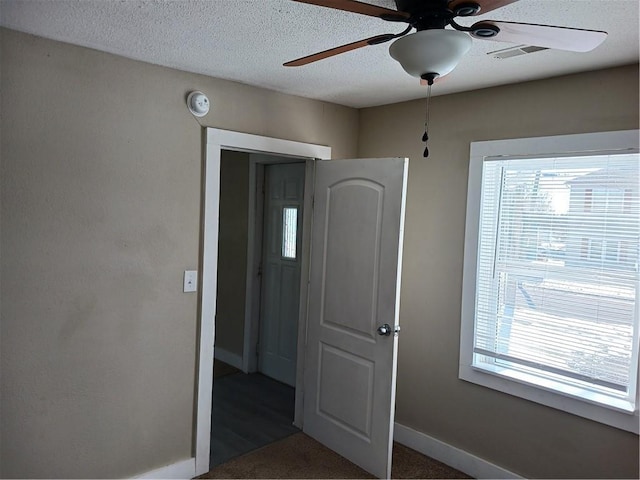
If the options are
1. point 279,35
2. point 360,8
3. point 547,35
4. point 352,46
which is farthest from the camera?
point 279,35

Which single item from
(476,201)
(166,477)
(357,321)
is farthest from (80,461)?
(476,201)

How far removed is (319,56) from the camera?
163 cm

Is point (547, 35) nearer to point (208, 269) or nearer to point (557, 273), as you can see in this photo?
point (557, 273)

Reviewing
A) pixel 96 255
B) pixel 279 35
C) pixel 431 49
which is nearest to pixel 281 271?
pixel 96 255

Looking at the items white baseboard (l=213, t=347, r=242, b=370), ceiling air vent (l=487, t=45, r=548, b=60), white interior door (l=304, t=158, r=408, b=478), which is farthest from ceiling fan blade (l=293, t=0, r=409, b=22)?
white baseboard (l=213, t=347, r=242, b=370)

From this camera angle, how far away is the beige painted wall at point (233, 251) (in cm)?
448

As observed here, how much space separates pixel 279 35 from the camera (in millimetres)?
1982

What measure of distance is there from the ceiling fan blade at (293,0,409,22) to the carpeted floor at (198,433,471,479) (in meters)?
2.49

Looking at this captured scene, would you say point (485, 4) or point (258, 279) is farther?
point (258, 279)

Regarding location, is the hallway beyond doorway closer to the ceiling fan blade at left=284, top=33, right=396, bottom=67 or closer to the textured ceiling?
the textured ceiling

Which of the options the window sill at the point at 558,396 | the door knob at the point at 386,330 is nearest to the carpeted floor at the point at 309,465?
the window sill at the point at 558,396

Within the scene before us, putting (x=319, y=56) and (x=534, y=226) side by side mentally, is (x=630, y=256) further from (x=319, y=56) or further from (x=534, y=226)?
(x=319, y=56)

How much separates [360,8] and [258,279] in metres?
3.43

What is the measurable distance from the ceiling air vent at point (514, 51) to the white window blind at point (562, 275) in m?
0.64
